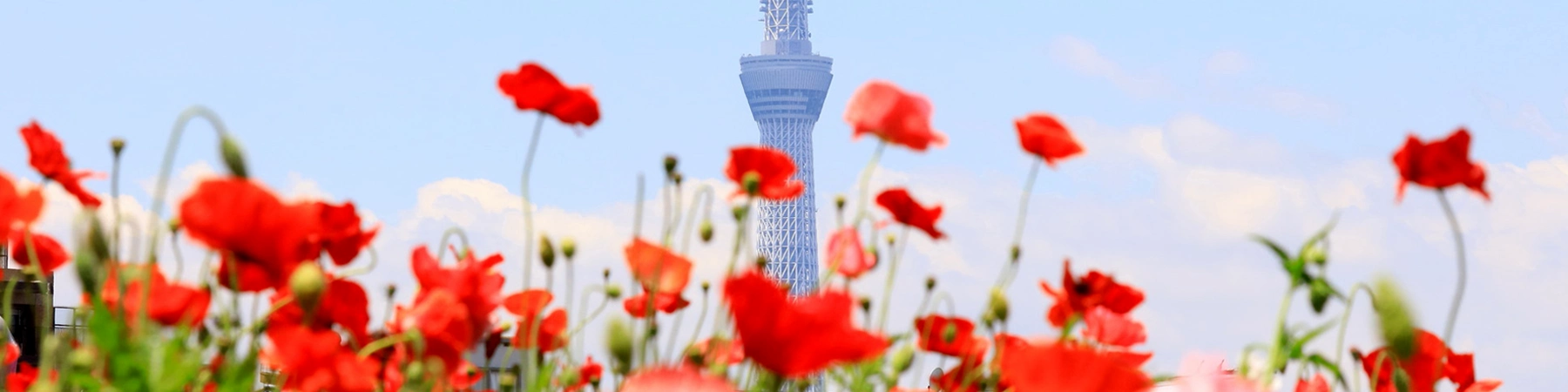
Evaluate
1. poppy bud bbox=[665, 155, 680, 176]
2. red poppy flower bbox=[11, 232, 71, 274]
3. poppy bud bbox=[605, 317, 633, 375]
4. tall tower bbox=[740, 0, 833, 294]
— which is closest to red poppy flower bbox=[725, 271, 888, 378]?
poppy bud bbox=[605, 317, 633, 375]

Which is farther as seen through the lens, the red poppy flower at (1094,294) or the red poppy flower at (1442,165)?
the red poppy flower at (1094,294)

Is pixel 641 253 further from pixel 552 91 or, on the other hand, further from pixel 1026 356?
pixel 1026 356

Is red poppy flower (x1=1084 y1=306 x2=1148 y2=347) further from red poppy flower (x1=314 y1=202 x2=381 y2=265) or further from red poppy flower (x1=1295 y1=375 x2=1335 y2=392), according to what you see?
red poppy flower (x1=314 y1=202 x2=381 y2=265)

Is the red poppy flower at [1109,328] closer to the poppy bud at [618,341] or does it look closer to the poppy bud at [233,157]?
the poppy bud at [618,341]

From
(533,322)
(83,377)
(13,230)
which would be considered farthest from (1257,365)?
(13,230)

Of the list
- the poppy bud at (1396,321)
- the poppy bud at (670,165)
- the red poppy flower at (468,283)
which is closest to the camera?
the poppy bud at (1396,321)

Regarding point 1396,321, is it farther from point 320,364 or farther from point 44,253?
point 44,253

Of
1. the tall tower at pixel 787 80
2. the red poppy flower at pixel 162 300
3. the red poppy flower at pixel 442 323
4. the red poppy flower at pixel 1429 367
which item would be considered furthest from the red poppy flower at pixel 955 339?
the tall tower at pixel 787 80
